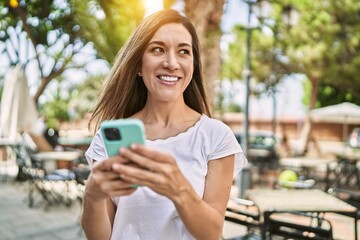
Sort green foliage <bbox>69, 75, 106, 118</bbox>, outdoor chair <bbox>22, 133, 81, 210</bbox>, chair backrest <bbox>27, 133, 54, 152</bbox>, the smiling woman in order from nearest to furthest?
the smiling woman → outdoor chair <bbox>22, 133, 81, 210</bbox> → chair backrest <bbox>27, 133, 54, 152</bbox> → green foliage <bbox>69, 75, 106, 118</bbox>

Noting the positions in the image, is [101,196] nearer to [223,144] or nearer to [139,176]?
[139,176]

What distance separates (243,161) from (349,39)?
18449 mm

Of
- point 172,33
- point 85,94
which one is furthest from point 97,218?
point 85,94

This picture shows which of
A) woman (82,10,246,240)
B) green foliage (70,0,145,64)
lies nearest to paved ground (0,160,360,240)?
green foliage (70,0,145,64)

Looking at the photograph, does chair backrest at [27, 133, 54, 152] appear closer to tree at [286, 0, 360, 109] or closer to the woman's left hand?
the woman's left hand

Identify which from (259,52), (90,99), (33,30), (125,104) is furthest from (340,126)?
(90,99)

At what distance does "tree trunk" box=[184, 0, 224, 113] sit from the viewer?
4.92 metres

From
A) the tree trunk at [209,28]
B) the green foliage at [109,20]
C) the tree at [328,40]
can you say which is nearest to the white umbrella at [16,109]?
the green foliage at [109,20]

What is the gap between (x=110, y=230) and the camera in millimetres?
1373

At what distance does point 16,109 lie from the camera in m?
8.85

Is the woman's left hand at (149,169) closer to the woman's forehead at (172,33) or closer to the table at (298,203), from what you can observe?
the woman's forehead at (172,33)

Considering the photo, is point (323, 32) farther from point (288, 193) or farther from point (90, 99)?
point (90, 99)

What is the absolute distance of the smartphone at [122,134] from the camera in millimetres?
944

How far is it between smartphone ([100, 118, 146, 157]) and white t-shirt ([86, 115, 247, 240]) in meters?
0.42
